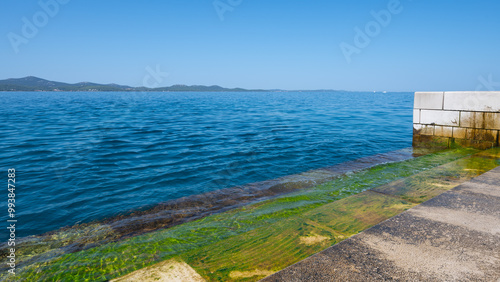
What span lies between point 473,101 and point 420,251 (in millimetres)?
9584

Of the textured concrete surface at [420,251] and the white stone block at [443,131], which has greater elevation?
the white stone block at [443,131]

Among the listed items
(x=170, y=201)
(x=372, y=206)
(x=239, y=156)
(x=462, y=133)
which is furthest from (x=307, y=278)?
(x=462, y=133)

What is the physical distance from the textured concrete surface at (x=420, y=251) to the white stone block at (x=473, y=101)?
7662 millimetres

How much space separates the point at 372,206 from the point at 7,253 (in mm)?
6050

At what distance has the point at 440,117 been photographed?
1062 cm

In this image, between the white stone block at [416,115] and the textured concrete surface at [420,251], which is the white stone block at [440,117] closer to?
the white stone block at [416,115]

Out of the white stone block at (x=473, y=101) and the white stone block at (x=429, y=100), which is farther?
the white stone block at (x=429, y=100)

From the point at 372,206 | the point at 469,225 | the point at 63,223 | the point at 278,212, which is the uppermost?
the point at 469,225

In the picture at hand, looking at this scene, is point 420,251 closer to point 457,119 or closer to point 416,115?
point 457,119

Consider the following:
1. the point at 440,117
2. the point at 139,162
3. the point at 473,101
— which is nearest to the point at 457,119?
the point at 440,117

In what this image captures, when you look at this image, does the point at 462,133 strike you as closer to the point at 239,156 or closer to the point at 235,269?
the point at 239,156

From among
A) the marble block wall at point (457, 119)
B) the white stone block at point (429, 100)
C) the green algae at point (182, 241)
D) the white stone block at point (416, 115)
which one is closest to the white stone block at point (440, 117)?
the marble block wall at point (457, 119)

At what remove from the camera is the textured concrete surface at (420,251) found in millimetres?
2275

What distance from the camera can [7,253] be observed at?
450 centimetres
